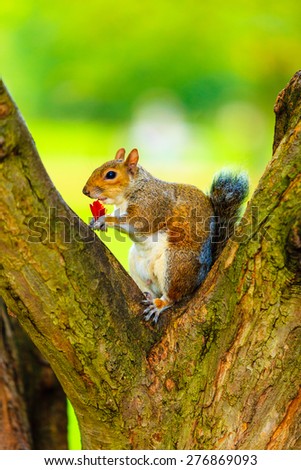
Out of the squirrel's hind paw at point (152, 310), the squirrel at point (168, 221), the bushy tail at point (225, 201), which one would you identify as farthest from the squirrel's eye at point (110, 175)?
the squirrel's hind paw at point (152, 310)

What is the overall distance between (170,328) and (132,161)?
757mm

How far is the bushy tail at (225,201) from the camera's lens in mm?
2057

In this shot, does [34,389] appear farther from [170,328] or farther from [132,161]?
[170,328]

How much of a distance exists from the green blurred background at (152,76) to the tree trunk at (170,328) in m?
2.78

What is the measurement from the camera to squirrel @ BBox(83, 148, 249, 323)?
6.59ft

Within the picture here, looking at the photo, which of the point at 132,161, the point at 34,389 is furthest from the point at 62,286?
the point at 34,389

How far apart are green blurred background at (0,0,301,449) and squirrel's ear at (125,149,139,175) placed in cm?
205

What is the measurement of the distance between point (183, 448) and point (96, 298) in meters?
0.41

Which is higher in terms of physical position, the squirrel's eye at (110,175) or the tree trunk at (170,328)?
the squirrel's eye at (110,175)

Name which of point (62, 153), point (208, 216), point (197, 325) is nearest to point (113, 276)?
point (197, 325)

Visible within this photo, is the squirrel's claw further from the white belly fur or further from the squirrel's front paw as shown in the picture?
the squirrel's front paw

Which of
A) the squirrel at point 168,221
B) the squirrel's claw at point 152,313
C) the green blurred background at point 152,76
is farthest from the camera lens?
the green blurred background at point 152,76

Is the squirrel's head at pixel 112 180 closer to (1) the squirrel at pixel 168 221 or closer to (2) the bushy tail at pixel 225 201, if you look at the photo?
(1) the squirrel at pixel 168 221

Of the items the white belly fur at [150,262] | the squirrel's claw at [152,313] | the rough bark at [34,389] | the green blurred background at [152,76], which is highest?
the green blurred background at [152,76]
